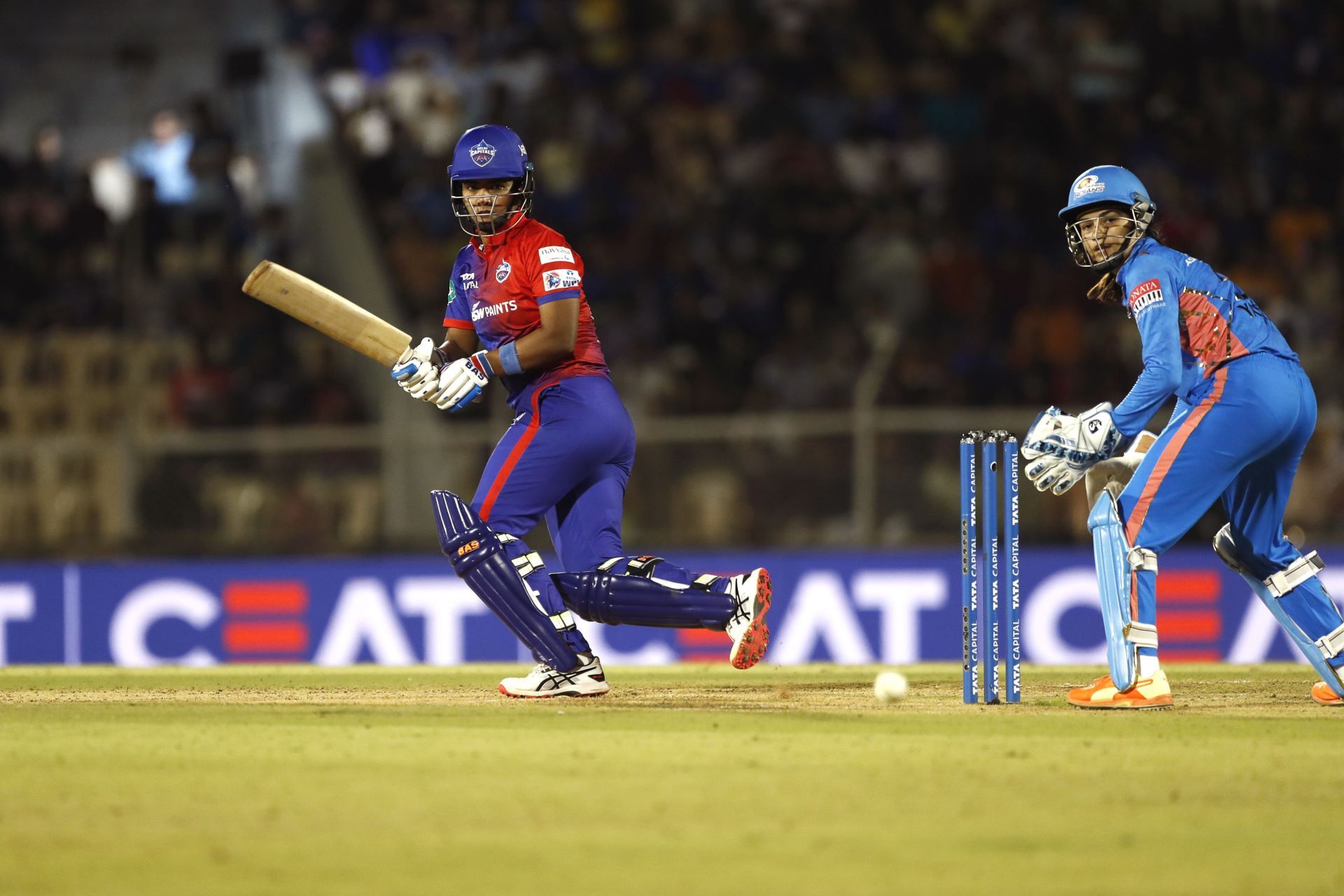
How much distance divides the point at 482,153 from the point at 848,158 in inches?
357

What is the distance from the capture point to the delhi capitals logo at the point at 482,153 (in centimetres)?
745

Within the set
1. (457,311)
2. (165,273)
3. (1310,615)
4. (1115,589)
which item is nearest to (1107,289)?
(1115,589)

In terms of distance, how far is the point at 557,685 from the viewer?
24.2 ft

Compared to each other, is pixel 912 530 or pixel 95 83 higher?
pixel 95 83

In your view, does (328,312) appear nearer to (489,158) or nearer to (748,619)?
(489,158)

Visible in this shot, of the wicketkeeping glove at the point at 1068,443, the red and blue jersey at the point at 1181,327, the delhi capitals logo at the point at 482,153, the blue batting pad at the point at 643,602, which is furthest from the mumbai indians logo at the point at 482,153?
the red and blue jersey at the point at 1181,327

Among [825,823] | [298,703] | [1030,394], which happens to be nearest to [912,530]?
[1030,394]

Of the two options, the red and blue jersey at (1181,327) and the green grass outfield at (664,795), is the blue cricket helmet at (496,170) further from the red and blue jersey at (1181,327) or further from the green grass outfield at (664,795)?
the red and blue jersey at (1181,327)

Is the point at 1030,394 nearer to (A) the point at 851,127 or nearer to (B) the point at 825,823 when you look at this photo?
(A) the point at 851,127

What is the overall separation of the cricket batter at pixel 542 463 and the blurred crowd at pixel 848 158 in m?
5.86

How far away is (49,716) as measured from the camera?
679 cm

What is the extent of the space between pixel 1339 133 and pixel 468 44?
778 cm

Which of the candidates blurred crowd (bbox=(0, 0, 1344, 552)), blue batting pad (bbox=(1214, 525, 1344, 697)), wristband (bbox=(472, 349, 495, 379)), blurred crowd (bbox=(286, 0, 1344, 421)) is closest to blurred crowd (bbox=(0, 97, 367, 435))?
blurred crowd (bbox=(0, 0, 1344, 552))

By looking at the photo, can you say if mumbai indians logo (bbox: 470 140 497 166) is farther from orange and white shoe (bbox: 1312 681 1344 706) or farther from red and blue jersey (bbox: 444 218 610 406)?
orange and white shoe (bbox: 1312 681 1344 706)
